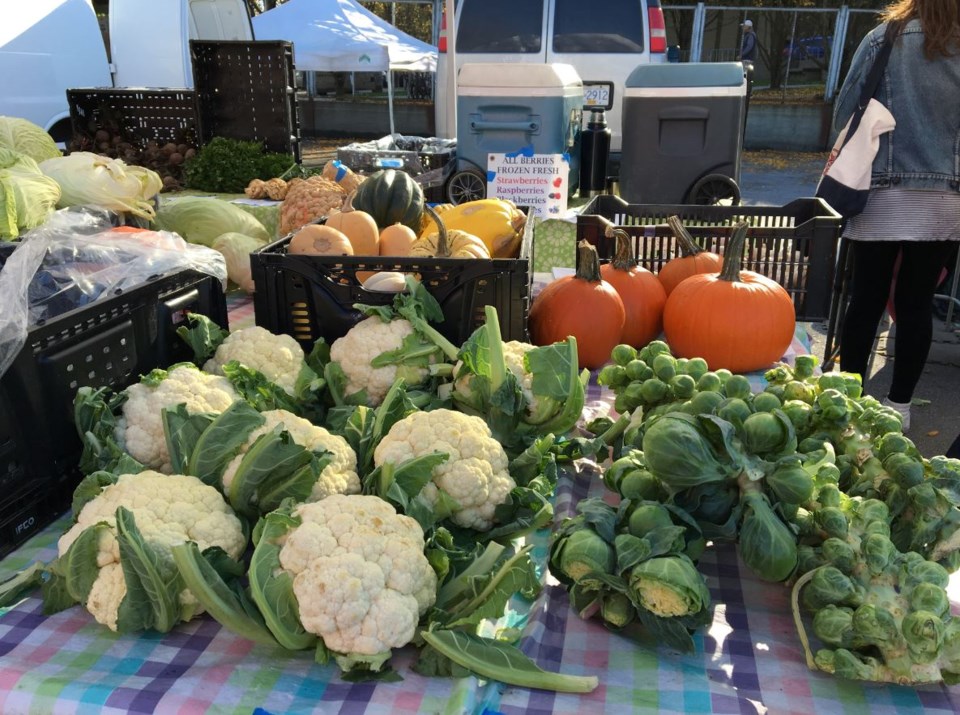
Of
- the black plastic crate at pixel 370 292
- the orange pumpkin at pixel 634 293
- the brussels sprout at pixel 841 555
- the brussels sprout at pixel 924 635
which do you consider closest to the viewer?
the brussels sprout at pixel 924 635

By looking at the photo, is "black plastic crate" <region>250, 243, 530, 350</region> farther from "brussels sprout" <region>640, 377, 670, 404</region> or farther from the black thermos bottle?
the black thermos bottle

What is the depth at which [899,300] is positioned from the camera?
324 centimetres

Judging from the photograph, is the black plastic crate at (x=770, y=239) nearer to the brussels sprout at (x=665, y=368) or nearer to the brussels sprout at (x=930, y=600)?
the brussels sprout at (x=665, y=368)

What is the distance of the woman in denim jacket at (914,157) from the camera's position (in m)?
2.82

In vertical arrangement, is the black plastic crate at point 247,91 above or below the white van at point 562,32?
below

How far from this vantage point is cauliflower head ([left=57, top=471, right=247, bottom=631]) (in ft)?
3.57

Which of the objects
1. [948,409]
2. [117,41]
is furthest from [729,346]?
[117,41]

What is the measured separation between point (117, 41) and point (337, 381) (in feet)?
24.5

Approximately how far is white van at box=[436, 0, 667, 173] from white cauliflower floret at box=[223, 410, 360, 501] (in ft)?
23.1

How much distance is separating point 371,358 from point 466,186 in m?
2.96

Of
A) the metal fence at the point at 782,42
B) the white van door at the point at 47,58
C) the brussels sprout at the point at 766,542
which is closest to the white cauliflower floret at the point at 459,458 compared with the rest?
the brussels sprout at the point at 766,542

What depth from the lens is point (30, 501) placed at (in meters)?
1.35

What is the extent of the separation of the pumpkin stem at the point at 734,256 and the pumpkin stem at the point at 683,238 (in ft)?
0.74

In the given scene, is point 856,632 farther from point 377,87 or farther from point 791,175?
point 377,87
